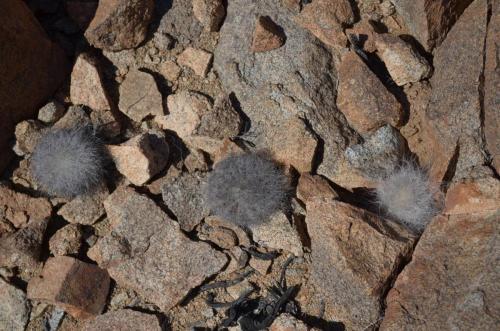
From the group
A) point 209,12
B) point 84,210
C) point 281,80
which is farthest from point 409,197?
point 84,210

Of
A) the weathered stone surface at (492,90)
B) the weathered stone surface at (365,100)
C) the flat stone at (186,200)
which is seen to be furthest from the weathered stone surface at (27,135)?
the weathered stone surface at (492,90)

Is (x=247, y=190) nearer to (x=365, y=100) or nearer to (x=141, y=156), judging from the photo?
(x=141, y=156)

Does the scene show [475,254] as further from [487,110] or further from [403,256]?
[487,110]

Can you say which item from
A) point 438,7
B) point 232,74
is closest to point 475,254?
point 438,7

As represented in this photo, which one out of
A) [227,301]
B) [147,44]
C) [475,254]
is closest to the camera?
[475,254]

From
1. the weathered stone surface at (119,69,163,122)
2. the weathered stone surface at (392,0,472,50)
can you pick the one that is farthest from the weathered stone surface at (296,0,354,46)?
the weathered stone surface at (119,69,163,122)

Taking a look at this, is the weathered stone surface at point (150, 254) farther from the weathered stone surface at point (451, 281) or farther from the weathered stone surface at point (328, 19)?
the weathered stone surface at point (328, 19)
